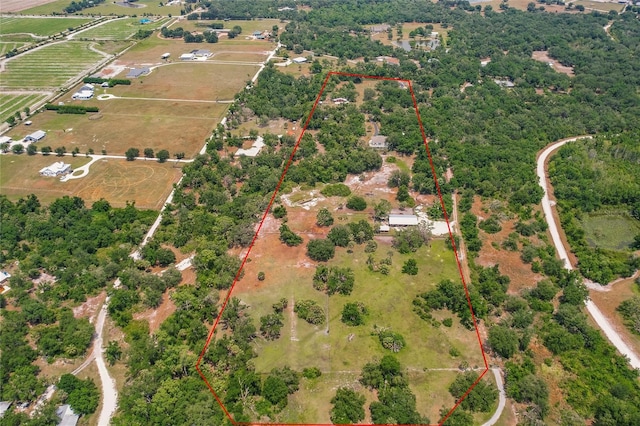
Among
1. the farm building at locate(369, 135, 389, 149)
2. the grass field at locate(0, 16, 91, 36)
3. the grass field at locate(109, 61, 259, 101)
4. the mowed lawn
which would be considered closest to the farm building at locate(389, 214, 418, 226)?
the farm building at locate(369, 135, 389, 149)

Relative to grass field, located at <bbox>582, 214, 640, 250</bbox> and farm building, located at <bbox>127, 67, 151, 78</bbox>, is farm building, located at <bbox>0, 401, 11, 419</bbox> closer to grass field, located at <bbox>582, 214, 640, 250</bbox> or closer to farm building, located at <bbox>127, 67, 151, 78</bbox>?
grass field, located at <bbox>582, 214, 640, 250</bbox>

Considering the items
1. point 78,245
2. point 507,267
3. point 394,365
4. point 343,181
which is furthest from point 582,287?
point 78,245

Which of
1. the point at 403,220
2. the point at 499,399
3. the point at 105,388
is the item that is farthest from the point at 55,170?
the point at 499,399

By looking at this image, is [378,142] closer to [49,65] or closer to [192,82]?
[192,82]

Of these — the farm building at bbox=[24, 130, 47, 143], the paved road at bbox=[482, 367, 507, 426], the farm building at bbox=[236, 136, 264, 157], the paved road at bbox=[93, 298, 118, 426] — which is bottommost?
the paved road at bbox=[93, 298, 118, 426]

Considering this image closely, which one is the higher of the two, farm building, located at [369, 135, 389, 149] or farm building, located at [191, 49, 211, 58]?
farm building, located at [191, 49, 211, 58]
